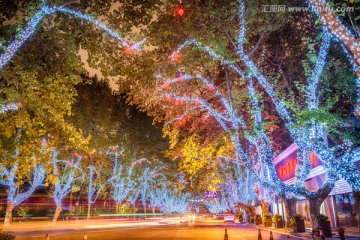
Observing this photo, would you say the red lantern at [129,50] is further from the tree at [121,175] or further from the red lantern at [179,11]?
the tree at [121,175]

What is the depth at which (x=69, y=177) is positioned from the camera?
4019 centimetres

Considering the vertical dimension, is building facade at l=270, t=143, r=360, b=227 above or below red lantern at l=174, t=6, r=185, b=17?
below

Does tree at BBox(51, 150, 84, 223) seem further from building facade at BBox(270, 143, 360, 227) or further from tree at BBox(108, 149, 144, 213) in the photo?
building facade at BBox(270, 143, 360, 227)

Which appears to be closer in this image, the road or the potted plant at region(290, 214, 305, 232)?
the road

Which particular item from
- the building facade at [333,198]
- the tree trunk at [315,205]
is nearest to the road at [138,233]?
the tree trunk at [315,205]

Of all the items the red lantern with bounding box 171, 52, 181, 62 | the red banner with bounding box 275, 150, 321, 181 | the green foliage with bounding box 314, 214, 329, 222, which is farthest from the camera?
the red banner with bounding box 275, 150, 321, 181

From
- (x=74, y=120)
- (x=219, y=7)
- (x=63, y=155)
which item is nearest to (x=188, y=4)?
(x=219, y=7)

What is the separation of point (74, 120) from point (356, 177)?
20489 millimetres

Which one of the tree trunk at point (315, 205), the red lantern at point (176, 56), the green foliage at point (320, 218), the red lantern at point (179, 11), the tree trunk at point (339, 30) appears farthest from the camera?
the tree trunk at point (315, 205)

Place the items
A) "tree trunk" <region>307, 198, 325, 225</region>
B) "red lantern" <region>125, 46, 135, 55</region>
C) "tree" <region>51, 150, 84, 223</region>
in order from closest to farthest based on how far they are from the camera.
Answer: "red lantern" <region>125, 46, 135, 55</region>, "tree trunk" <region>307, 198, 325, 225</region>, "tree" <region>51, 150, 84, 223</region>

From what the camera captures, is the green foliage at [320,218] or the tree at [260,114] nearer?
the tree at [260,114]

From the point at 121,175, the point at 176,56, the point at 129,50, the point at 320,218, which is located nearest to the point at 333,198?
Answer: the point at 320,218

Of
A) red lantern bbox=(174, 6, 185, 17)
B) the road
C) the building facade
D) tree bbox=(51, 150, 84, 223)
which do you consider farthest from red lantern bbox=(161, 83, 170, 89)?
tree bbox=(51, 150, 84, 223)

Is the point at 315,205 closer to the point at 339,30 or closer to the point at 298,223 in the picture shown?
the point at 298,223
